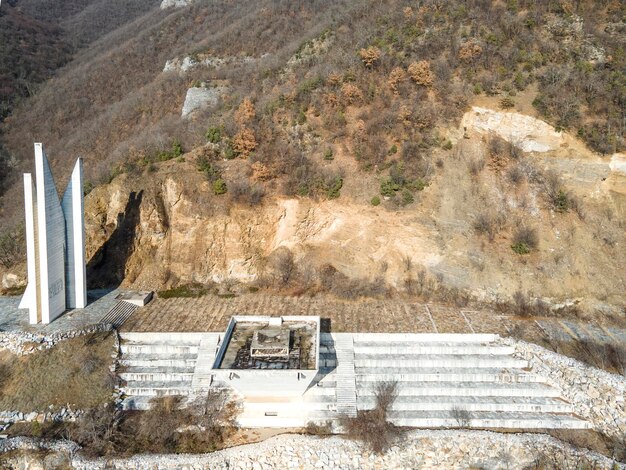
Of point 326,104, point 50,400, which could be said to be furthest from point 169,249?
point 326,104

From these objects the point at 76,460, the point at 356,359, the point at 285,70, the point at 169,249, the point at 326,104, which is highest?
the point at 285,70

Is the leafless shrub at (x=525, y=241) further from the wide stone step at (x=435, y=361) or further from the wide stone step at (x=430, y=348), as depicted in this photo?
the wide stone step at (x=435, y=361)

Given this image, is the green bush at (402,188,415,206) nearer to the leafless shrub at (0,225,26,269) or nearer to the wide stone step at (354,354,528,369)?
the wide stone step at (354,354,528,369)

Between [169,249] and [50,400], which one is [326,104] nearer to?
[169,249]

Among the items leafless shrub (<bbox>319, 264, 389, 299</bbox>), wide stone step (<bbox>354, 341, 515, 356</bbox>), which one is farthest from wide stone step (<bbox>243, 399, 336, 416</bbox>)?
leafless shrub (<bbox>319, 264, 389, 299</bbox>)

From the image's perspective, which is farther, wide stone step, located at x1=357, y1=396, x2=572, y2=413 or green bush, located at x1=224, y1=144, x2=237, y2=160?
green bush, located at x1=224, y1=144, x2=237, y2=160
